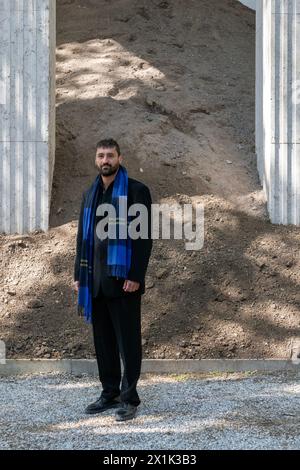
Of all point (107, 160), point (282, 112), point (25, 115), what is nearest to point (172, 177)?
point (282, 112)

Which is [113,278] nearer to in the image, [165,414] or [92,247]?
[92,247]

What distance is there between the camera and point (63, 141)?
11547 mm

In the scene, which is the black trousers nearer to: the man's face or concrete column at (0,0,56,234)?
the man's face

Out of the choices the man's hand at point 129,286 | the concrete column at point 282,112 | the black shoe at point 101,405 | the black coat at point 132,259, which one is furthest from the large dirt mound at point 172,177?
the man's hand at point 129,286

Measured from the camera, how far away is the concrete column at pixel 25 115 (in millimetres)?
10164

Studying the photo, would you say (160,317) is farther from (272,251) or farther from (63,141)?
(63,141)

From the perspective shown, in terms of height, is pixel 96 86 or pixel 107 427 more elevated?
pixel 96 86

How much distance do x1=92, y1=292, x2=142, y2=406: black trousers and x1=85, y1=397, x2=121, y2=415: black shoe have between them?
4 centimetres

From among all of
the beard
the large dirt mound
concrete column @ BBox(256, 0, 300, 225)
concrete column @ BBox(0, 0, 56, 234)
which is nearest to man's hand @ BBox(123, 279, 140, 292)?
the beard

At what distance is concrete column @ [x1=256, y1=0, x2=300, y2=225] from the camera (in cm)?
1022

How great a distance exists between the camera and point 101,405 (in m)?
5.91

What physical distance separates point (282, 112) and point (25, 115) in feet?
11.2

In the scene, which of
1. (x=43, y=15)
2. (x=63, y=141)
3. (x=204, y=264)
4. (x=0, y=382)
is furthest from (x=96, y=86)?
(x=0, y=382)

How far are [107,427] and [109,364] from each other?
574 millimetres
